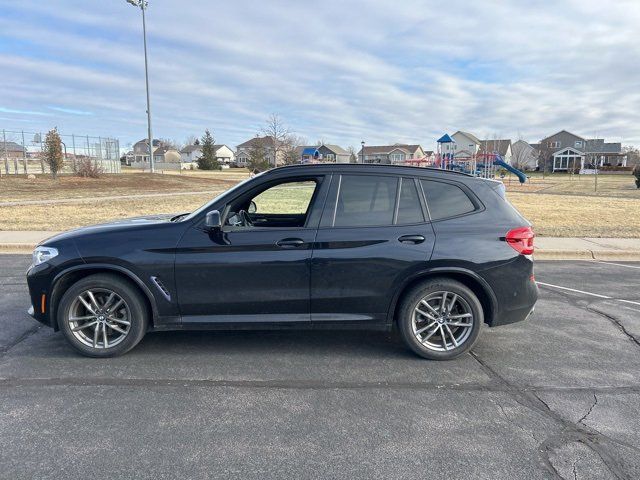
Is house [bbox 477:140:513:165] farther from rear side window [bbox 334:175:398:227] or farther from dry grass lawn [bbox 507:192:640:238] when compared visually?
rear side window [bbox 334:175:398:227]

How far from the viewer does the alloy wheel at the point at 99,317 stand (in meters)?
4.14

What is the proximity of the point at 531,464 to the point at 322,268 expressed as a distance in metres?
2.15

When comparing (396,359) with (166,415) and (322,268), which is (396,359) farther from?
(166,415)

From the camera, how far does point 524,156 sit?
3469 inches

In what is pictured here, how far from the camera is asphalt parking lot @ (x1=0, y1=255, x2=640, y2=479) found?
2.76 metres

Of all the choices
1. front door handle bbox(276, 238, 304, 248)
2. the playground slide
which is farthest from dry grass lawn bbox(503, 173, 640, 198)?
front door handle bbox(276, 238, 304, 248)

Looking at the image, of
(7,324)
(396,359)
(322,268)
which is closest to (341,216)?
(322,268)

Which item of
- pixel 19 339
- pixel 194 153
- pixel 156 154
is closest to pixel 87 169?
pixel 19 339

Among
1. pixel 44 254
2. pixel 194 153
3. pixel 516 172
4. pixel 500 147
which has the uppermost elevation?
pixel 500 147

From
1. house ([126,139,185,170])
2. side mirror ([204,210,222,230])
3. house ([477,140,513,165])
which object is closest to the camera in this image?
side mirror ([204,210,222,230])

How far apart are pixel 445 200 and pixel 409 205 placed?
0.36 meters

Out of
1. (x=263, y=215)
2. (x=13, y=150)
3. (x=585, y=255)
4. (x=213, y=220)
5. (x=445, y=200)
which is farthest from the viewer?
(x=13, y=150)

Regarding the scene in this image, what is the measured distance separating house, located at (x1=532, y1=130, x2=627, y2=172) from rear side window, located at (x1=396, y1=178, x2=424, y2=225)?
8952cm

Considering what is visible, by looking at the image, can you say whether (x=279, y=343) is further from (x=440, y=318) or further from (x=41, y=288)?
(x=41, y=288)
